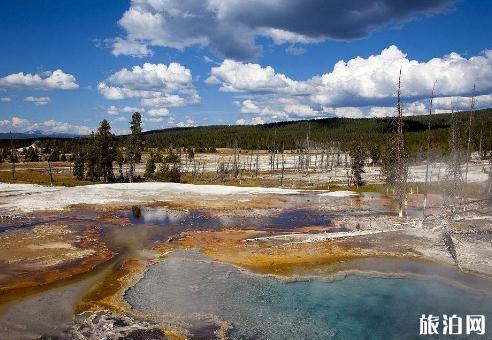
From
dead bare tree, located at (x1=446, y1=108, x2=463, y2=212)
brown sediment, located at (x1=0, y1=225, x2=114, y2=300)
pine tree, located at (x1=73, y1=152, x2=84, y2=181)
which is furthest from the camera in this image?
pine tree, located at (x1=73, y1=152, x2=84, y2=181)

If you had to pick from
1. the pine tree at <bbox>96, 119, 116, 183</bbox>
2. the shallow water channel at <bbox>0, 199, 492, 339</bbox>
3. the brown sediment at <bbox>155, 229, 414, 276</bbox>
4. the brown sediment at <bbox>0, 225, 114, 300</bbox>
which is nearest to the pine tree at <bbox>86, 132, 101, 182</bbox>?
the pine tree at <bbox>96, 119, 116, 183</bbox>

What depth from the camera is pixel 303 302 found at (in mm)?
20125

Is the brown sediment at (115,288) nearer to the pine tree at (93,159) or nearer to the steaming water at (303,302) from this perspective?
the steaming water at (303,302)

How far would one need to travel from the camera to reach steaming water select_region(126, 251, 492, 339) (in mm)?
17391

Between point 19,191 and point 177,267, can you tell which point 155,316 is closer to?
point 177,267

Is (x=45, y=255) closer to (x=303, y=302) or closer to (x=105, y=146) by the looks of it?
(x=303, y=302)

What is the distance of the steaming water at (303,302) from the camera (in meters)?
17.4

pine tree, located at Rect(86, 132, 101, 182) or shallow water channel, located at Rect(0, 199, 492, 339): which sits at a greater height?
pine tree, located at Rect(86, 132, 101, 182)

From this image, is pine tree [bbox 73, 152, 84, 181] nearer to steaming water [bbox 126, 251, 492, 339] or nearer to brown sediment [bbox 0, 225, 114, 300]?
brown sediment [bbox 0, 225, 114, 300]

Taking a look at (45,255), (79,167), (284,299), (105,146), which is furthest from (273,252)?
(79,167)

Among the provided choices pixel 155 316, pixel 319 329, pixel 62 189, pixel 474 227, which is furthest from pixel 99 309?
pixel 62 189

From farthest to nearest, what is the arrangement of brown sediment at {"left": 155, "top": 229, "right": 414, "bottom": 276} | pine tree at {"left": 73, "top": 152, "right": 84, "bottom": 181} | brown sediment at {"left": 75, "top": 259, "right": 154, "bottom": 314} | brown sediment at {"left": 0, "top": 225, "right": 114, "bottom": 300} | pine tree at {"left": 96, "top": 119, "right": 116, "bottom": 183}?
pine tree at {"left": 73, "top": 152, "right": 84, "bottom": 181} < pine tree at {"left": 96, "top": 119, "right": 116, "bottom": 183} < brown sediment at {"left": 155, "top": 229, "right": 414, "bottom": 276} < brown sediment at {"left": 0, "top": 225, "right": 114, "bottom": 300} < brown sediment at {"left": 75, "top": 259, "right": 154, "bottom": 314}

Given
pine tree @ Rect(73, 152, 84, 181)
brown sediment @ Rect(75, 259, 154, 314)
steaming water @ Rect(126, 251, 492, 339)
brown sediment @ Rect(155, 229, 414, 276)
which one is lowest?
steaming water @ Rect(126, 251, 492, 339)

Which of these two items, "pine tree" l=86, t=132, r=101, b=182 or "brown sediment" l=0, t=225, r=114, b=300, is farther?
"pine tree" l=86, t=132, r=101, b=182
